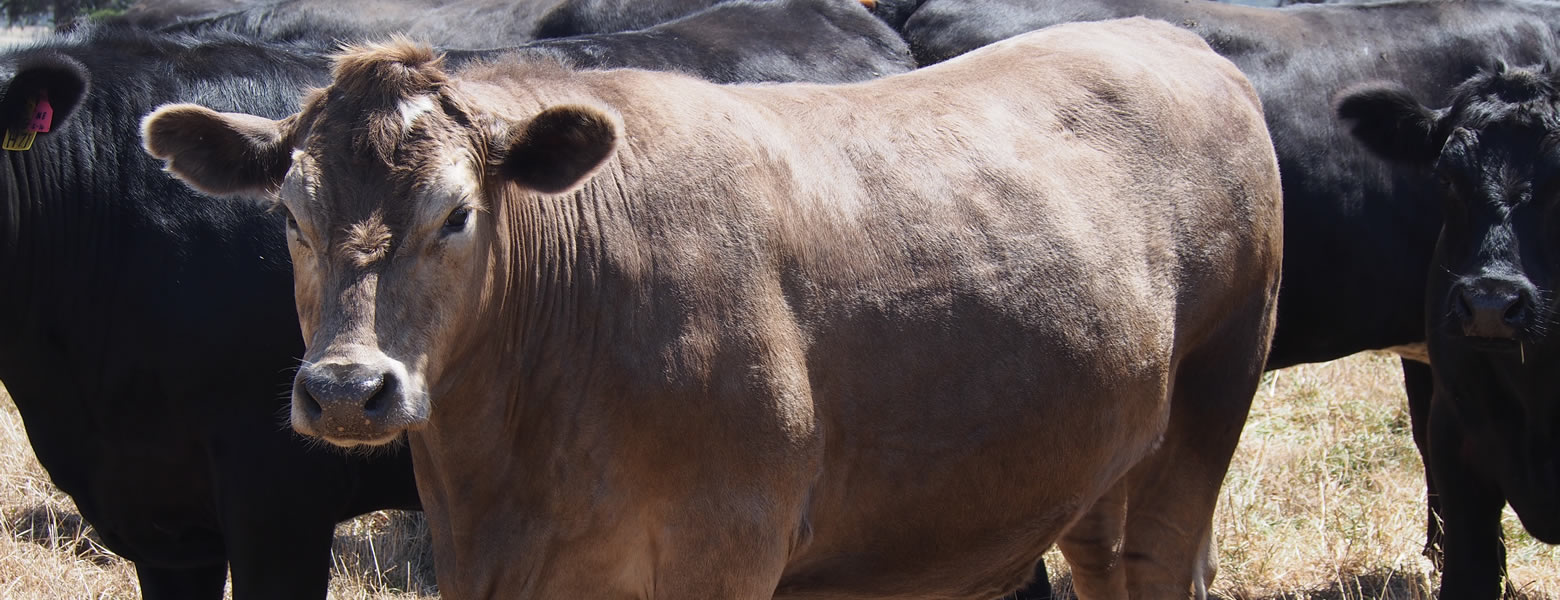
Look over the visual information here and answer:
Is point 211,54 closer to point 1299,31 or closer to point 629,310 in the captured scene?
point 629,310

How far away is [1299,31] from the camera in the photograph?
656cm

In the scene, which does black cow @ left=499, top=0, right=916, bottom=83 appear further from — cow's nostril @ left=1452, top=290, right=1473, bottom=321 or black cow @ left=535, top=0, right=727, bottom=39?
cow's nostril @ left=1452, top=290, right=1473, bottom=321

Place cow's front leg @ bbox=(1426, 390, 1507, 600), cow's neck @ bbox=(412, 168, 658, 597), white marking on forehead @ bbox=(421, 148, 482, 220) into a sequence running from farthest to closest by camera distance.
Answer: cow's front leg @ bbox=(1426, 390, 1507, 600), cow's neck @ bbox=(412, 168, 658, 597), white marking on forehead @ bbox=(421, 148, 482, 220)

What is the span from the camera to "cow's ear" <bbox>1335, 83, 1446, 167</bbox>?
539cm

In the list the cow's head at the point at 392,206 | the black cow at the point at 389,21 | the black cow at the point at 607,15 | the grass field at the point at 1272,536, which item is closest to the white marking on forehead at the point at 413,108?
the cow's head at the point at 392,206

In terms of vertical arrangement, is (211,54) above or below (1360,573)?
above

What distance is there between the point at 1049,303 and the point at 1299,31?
3.54 m

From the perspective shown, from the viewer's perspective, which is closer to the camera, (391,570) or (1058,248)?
(1058,248)

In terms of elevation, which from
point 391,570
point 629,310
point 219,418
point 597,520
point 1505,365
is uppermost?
point 629,310

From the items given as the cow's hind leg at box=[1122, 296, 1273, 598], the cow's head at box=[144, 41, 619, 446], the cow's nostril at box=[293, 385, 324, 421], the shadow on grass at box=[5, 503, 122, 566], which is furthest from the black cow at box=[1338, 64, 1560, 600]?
the shadow on grass at box=[5, 503, 122, 566]

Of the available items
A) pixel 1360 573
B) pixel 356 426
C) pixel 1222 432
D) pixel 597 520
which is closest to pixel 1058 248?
pixel 1222 432

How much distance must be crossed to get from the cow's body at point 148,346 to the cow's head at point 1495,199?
11.4ft

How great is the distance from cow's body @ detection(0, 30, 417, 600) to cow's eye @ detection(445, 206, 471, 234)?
4.65 feet

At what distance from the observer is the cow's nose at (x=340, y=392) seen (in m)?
2.60
